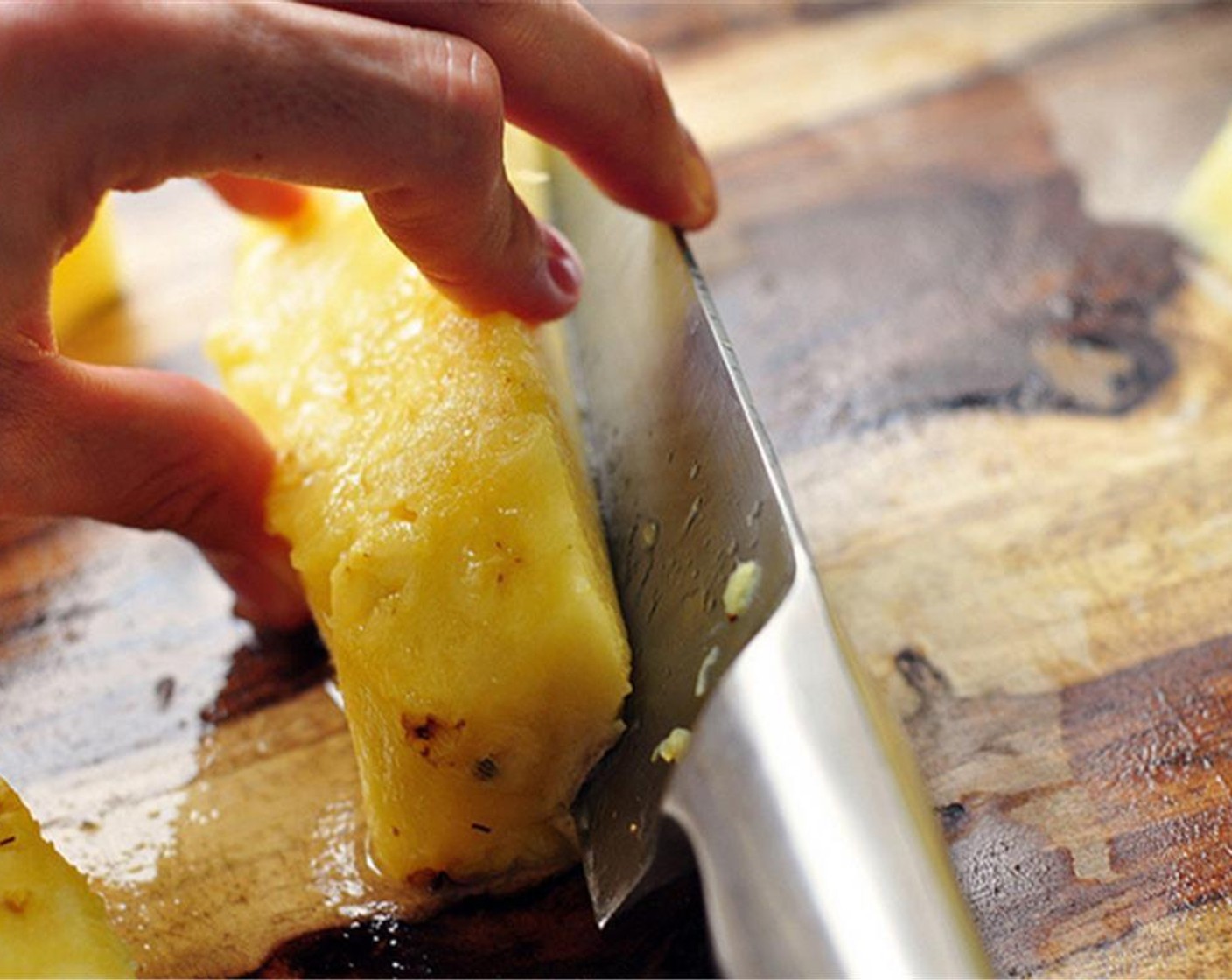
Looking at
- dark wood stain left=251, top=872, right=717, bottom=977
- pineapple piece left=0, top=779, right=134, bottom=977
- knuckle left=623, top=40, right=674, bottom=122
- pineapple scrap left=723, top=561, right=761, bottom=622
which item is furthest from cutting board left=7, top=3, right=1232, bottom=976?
knuckle left=623, top=40, right=674, bottom=122

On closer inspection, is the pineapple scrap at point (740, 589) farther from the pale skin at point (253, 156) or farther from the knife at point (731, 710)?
the pale skin at point (253, 156)

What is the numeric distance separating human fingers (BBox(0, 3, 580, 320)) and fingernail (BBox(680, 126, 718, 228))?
26cm

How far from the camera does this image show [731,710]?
0.77 m

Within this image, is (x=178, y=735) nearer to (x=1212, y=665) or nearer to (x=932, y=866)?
(x=932, y=866)

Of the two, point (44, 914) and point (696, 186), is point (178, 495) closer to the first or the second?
point (44, 914)

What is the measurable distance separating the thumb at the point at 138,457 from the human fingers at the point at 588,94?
1.06ft

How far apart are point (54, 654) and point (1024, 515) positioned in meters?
0.83

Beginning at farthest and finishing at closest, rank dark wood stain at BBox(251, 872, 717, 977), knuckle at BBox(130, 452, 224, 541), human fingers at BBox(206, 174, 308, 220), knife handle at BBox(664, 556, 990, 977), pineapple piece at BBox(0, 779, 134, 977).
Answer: human fingers at BBox(206, 174, 308, 220), knuckle at BBox(130, 452, 224, 541), dark wood stain at BBox(251, 872, 717, 977), pineapple piece at BBox(0, 779, 134, 977), knife handle at BBox(664, 556, 990, 977)

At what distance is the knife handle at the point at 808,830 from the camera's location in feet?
2.38

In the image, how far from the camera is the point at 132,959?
978mm

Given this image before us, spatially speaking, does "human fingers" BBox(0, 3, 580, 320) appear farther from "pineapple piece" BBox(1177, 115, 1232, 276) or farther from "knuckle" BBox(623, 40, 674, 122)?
"pineapple piece" BBox(1177, 115, 1232, 276)

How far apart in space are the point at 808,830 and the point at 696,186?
0.59m

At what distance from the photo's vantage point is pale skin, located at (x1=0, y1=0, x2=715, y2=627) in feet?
2.65

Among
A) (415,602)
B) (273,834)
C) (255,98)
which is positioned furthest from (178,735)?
(255,98)
